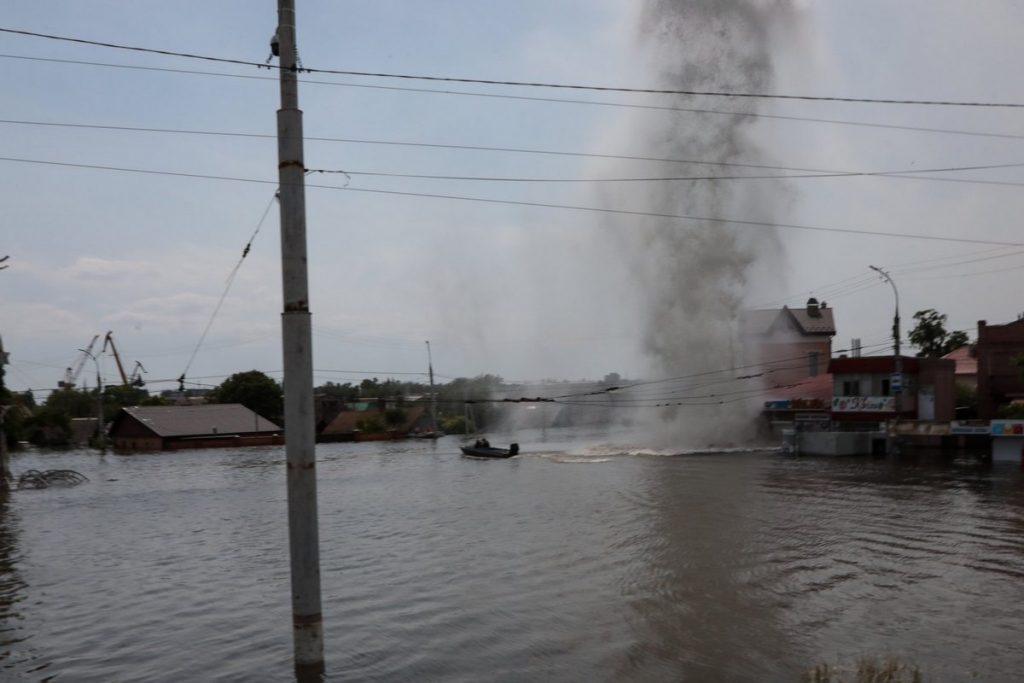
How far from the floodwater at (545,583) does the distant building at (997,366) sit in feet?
61.3

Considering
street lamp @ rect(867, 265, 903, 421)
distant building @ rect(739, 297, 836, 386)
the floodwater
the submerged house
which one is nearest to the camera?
the floodwater

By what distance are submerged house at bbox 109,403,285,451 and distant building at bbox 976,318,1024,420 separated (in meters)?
82.1

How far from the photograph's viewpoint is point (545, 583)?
2127 centimetres

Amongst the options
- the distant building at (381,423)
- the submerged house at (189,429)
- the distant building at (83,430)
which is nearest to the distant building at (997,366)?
the distant building at (381,423)

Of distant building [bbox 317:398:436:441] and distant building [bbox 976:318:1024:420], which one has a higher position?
distant building [bbox 976:318:1024:420]

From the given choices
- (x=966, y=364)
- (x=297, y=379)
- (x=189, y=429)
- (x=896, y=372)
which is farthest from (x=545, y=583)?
(x=189, y=429)

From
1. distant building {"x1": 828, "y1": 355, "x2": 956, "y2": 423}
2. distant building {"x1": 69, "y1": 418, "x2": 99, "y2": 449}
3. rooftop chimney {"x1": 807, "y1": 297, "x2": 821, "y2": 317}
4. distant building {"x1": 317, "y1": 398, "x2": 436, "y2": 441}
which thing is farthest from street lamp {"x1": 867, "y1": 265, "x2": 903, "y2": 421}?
distant building {"x1": 69, "y1": 418, "x2": 99, "y2": 449}

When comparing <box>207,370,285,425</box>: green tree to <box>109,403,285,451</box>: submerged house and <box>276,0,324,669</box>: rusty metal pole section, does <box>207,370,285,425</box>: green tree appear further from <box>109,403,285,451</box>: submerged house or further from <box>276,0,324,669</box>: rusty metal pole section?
<box>276,0,324,669</box>: rusty metal pole section

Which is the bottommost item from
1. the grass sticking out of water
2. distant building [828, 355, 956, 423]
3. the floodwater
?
the floodwater

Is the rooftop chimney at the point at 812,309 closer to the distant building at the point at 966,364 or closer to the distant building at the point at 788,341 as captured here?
the distant building at the point at 788,341

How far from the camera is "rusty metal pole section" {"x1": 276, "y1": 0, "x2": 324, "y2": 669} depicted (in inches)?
395

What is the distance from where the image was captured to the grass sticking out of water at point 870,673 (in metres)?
12.5

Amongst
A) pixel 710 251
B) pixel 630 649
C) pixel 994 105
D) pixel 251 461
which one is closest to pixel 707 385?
pixel 710 251

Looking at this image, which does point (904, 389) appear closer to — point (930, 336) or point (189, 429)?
point (930, 336)
